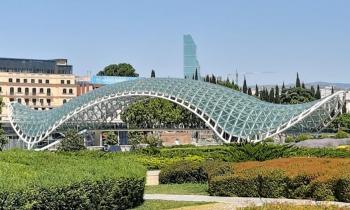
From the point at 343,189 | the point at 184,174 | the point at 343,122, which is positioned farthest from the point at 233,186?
the point at 343,122

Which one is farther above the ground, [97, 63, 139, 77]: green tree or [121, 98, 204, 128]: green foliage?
[97, 63, 139, 77]: green tree

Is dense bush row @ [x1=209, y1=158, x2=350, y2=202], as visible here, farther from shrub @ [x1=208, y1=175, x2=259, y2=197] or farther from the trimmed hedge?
the trimmed hedge

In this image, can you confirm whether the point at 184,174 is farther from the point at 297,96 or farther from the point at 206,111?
the point at 297,96

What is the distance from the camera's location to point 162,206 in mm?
21078

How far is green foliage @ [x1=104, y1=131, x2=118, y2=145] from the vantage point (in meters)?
92.7

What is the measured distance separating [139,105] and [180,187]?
82.0 meters

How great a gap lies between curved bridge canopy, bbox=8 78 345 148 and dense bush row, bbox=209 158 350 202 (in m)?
43.3

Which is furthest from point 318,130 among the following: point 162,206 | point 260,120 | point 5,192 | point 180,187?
point 5,192

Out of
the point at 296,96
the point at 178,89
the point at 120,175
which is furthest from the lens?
the point at 296,96

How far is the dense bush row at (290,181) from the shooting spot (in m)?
20.2

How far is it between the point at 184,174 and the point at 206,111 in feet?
160

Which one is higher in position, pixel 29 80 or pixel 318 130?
pixel 29 80

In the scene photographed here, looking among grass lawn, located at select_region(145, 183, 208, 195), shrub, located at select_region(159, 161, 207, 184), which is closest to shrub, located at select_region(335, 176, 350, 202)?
grass lawn, located at select_region(145, 183, 208, 195)

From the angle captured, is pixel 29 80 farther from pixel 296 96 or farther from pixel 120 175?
pixel 120 175
